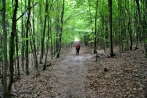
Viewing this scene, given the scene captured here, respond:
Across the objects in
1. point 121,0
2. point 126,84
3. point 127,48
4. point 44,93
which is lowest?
point 44,93

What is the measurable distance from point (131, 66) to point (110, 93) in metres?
4.15

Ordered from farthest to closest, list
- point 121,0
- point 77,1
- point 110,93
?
point 77,1
point 121,0
point 110,93

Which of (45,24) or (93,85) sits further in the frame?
(45,24)

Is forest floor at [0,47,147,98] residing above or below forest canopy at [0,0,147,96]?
below

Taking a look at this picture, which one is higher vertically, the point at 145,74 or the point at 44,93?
the point at 145,74

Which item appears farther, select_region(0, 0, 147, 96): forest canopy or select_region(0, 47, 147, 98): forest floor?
select_region(0, 47, 147, 98): forest floor

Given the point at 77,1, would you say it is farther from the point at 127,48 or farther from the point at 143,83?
the point at 143,83

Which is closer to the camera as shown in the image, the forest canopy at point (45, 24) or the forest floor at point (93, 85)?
the forest canopy at point (45, 24)

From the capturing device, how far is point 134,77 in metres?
10.3

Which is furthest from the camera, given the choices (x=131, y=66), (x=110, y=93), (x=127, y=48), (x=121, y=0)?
(x=127, y=48)

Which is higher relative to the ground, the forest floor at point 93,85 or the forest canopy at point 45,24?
the forest canopy at point 45,24

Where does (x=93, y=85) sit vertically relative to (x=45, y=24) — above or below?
below

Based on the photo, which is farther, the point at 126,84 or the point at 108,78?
the point at 108,78

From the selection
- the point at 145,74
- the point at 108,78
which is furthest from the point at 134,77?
the point at 108,78
